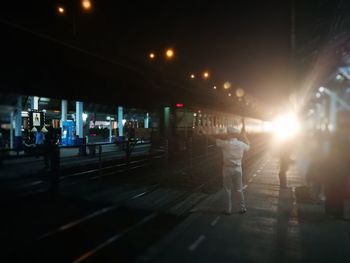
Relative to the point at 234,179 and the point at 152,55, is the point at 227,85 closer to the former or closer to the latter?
the point at 152,55

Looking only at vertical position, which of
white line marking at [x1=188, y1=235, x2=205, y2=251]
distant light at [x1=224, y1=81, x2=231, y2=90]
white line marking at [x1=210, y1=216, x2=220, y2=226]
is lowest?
white line marking at [x1=188, y1=235, x2=205, y2=251]

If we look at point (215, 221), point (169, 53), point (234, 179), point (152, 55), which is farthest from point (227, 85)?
point (215, 221)

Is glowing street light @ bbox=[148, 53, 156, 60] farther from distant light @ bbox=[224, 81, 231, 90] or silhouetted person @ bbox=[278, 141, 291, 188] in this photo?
distant light @ bbox=[224, 81, 231, 90]

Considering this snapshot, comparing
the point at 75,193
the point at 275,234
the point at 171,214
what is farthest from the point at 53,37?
the point at 275,234

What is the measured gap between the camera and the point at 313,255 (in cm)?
471

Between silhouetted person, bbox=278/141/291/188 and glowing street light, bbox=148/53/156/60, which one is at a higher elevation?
glowing street light, bbox=148/53/156/60

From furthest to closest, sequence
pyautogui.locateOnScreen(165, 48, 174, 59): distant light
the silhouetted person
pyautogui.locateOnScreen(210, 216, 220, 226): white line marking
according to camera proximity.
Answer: pyautogui.locateOnScreen(165, 48, 174, 59): distant light < the silhouetted person < pyautogui.locateOnScreen(210, 216, 220, 226): white line marking

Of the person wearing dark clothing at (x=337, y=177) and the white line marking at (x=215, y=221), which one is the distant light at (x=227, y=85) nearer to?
the person wearing dark clothing at (x=337, y=177)

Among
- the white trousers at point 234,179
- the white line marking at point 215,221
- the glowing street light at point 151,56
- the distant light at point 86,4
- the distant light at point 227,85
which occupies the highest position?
the distant light at point 86,4

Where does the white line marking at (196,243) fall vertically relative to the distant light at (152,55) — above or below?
below

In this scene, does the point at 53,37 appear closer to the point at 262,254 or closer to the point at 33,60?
the point at 33,60

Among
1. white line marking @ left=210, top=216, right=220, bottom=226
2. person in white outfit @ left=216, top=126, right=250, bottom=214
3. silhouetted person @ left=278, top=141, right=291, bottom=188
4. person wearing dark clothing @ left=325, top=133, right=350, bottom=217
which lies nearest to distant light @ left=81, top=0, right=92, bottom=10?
silhouetted person @ left=278, top=141, right=291, bottom=188

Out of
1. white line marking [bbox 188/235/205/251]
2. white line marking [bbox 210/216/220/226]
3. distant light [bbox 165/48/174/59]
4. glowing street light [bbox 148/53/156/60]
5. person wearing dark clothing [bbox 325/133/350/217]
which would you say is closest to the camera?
white line marking [bbox 188/235/205/251]

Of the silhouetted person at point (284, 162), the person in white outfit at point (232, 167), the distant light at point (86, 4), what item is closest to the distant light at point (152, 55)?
the distant light at point (86, 4)
